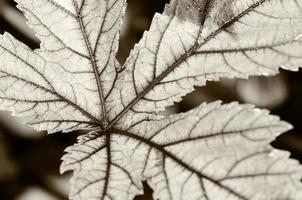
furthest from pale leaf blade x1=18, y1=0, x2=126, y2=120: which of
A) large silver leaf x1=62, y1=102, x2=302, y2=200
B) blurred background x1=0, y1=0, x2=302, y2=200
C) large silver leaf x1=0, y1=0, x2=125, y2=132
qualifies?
blurred background x1=0, y1=0, x2=302, y2=200

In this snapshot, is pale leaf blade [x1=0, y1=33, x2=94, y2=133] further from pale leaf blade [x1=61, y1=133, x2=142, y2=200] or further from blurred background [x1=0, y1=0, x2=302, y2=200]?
blurred background [x1=0, y1=0, x2=302, y2=200]

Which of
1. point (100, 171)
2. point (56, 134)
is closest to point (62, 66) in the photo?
point (100, 171)

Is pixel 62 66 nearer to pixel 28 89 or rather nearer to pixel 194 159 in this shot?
pixel 28 89

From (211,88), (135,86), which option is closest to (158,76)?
(135,86)

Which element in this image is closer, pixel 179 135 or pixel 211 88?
pixel 179 135

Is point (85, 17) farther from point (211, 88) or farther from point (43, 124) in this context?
point (211, 88)

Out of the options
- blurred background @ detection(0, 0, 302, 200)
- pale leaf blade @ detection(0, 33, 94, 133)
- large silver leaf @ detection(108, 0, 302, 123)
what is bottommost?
pale leaf blade @ detection(0, 33, 94, 133)
